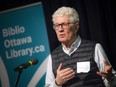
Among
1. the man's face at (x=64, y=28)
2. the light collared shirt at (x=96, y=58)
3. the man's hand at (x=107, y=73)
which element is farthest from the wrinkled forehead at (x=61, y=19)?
the man's hand at (x=107, y=73)

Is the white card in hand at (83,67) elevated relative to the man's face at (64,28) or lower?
lower

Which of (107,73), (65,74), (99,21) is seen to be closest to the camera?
(107,73)

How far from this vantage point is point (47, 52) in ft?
10.7

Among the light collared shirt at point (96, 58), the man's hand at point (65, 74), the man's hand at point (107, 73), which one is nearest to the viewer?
the man's hand at point (107, 73)

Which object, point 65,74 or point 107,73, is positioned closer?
point 107,73

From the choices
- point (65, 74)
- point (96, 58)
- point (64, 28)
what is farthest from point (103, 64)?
point (64, 28)

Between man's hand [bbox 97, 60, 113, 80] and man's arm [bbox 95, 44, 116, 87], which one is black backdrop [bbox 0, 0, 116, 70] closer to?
man's arm [bbox 95, 44, 116, 87]

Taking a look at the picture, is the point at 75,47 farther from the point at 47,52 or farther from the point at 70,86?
the point at 47,52

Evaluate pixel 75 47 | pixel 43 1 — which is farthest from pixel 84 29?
pixel 43 1

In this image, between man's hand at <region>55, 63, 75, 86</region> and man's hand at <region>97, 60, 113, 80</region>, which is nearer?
man's hand at <region>97, 60, 113, 80</region>

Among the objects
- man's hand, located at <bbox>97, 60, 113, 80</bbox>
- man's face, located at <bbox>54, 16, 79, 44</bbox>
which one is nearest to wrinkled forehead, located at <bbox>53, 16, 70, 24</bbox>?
man's face, located at <bbox>54, 16, 79, 44</bbox>

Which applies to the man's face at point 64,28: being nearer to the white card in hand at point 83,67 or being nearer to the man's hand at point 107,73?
the white card in hand at point 83,67

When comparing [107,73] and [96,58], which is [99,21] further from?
[107,73]

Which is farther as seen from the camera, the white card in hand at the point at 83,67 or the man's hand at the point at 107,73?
the white card in hand at the point at 83,67
